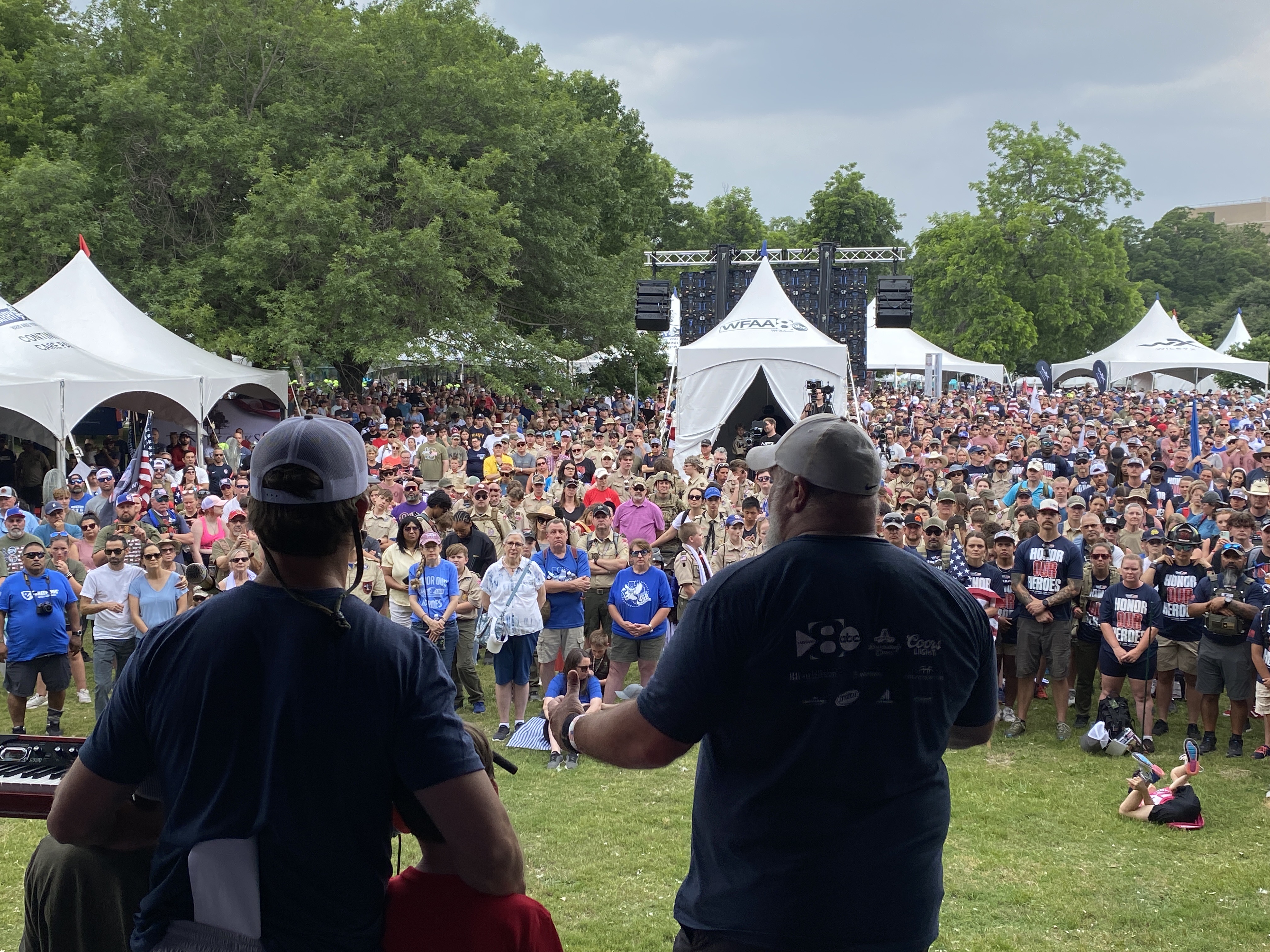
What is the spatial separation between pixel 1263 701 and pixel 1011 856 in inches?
116

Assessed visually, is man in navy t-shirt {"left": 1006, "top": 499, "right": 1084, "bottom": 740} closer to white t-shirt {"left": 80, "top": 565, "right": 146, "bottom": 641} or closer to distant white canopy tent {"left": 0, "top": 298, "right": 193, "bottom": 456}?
white t-shirt {"left": 80, "top": 565, "right": 146, "bottom": 641}

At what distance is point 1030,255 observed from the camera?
46.2m

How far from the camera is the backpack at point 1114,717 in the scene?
7.83 m

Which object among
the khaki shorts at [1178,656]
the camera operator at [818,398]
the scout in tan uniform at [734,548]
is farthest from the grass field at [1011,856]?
the camera operator at [818,398]

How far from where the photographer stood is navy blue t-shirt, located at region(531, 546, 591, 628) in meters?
8.45

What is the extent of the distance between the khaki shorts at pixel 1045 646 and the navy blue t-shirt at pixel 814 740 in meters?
6.70

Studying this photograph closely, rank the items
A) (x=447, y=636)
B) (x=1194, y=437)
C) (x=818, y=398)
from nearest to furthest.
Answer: (x=447, y=636), (x=1194, y=437), (x=818, y=398)

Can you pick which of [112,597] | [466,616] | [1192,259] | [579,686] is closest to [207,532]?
[112,597]

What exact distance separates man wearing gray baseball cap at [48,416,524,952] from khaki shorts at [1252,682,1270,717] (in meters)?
7.45

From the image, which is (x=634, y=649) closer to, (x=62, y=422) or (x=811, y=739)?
(x=811, y=739)

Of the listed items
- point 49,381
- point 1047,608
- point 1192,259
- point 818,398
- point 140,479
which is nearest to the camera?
point 1047,608

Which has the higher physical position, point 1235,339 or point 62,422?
point 1235,339

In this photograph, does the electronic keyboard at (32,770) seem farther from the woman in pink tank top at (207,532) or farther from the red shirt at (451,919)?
the woman in pink tank top at (207,532)

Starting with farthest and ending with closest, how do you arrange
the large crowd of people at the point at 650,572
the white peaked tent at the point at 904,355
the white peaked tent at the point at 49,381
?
1. the white peaked tent at the point at 904,355
2. the white peaked tent at the point at 49,381
3. the large crowd of people at the point at 650,572
